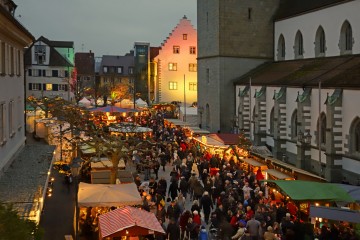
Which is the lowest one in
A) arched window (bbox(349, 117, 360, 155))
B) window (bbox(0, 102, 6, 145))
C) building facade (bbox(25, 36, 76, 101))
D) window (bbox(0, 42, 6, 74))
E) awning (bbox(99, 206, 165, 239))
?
awning (bbox(99, 206, 165, 239))

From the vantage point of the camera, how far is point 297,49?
139ft

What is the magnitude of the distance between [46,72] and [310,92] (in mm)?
51479

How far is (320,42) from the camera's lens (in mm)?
38781

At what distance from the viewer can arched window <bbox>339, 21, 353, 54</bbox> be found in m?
34.8

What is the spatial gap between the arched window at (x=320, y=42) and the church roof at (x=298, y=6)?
1674mm

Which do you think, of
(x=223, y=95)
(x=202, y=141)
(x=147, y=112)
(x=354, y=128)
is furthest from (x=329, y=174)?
(x=147, y=112)

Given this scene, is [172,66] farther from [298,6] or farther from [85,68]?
[85,68]

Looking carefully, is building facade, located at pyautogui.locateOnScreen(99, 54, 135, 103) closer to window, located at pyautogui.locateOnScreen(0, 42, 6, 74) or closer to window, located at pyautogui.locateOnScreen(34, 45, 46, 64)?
window, located at pyautogui.locateOnScreen(34, 45, 46, 64)

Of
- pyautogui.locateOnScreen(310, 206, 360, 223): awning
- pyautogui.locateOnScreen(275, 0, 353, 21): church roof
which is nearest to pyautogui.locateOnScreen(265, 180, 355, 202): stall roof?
pyautogui.locateOnScreen(310, 206, 360, 223): awning

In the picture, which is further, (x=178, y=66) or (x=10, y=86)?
(x=178, y=66)

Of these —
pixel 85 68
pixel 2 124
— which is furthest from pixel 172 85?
pixel 2 124

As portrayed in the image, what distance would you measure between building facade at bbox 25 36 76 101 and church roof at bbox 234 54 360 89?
123ft

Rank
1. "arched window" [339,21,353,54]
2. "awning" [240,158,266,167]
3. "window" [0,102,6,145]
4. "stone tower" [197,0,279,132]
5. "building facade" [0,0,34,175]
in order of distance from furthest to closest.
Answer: "stone tower" [197,0,279,132] < "arched window" [339,21,353,54] < "awning" [240,158,266,167] < "window" [0,102,6,145] < "building facade" [0,0,34,175]

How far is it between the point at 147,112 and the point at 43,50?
21548 mm
